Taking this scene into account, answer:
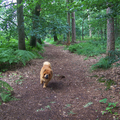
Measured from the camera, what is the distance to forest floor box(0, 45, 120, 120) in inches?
122

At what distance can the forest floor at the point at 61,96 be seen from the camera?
3.11 meters

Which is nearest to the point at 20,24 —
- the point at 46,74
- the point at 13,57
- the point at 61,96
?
the point at 13,57

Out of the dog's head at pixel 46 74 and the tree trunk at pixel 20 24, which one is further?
the tree trunk at pixel 20 24

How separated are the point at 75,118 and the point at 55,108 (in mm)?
737

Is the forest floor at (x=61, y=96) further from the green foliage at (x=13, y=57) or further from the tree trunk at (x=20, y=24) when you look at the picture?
the tree trunk at (x=20, y=24)

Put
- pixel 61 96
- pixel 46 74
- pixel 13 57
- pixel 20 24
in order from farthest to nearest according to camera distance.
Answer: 1. pixel 20 24
2. pixel 13 57
3. pixel 46 74
4. pixel 61 96

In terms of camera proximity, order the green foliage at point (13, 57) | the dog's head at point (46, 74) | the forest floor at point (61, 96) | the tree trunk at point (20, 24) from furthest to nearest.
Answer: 1. the tree trunk at point (20, 24)
2. the green foliage at point (13, 57)
3. the dog's head at point (46, 74)
4. the forest floor at point (61, 96)

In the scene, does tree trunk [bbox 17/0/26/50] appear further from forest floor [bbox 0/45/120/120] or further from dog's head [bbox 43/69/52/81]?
dog's head [bbox 43/69/52/81]

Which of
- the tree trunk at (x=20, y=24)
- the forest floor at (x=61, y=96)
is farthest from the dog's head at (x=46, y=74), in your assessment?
the tree trunk at (x=20, y=24)

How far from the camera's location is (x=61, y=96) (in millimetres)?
4176

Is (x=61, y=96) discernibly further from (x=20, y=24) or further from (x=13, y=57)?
(x=20, y=24)

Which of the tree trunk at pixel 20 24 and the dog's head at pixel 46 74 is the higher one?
the tree trunk at pixel 20 24

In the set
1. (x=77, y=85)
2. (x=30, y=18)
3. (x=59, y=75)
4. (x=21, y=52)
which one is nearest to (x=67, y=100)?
(x=77, y=85)

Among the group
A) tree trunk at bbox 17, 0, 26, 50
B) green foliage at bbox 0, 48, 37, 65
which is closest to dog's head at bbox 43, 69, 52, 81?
green foliage at bbox 0, 48, 37, 65
